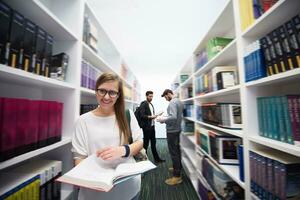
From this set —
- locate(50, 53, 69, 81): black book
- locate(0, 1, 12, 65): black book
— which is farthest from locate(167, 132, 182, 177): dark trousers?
locate(0, 1, 12, 65): black book

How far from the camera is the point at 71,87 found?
3.73ft

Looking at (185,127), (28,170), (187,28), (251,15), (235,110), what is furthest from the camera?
(185,127)

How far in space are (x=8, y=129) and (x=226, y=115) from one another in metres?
1.52

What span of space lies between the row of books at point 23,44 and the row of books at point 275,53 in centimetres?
136

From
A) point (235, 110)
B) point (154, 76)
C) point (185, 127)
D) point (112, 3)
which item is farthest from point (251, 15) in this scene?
point (154, 76)

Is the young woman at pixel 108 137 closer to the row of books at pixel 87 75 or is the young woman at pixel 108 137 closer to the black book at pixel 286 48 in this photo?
the row of books at pixel 87 75

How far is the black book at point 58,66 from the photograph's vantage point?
1.06 m

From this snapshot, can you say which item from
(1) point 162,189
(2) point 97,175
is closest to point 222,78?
(2) point 97,175

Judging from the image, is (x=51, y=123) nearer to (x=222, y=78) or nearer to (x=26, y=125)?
(x=26, y=125)

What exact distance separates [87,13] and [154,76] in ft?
17.0

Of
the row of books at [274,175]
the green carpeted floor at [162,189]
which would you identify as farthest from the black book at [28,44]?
the green carpeted floor at [162,189]

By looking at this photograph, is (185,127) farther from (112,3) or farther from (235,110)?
(112,3)

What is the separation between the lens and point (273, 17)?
833mm

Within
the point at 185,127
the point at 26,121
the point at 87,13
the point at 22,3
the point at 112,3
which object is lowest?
the point at 185,127
